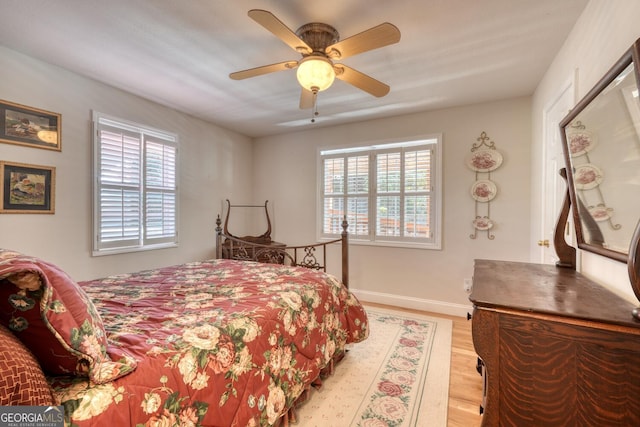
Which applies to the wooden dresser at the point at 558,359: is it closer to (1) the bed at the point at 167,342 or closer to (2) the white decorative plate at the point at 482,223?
(1) the bed at the point at 167,342

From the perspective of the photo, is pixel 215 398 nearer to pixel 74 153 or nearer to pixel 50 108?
pixel 74 153

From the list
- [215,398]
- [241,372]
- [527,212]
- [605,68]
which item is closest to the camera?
[215,398]

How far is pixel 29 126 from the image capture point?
238 cm

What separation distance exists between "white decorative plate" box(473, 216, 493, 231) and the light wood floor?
3.87 ft

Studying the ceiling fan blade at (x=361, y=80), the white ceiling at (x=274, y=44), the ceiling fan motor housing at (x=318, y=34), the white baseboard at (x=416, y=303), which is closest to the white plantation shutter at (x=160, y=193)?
the white ceiling at (x=274, y=44)

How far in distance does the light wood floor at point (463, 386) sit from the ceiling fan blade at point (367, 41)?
2243 millimetres

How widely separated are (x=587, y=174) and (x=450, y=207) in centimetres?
205

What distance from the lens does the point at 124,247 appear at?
3047mm

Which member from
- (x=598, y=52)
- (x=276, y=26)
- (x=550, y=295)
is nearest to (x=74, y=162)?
(x=276, y=26)

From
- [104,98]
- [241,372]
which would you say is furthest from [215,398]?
[104,98]

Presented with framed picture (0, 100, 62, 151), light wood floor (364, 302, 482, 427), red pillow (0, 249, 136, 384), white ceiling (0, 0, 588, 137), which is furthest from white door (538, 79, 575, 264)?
framed picture (0, 100, 62, 151)

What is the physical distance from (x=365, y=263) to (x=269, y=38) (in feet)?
9.59

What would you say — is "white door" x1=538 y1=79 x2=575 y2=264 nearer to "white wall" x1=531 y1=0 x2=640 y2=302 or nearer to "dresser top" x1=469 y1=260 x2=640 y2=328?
"white wall" x1=531 y1=0 x2=640 y2=302

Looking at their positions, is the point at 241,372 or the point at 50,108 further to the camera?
the point at 50,108
